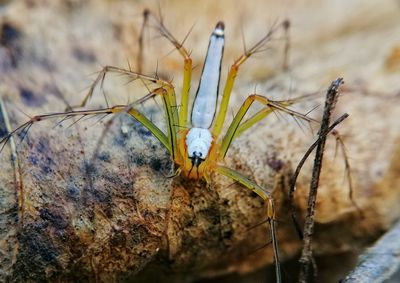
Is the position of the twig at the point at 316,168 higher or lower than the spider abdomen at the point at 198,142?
lower

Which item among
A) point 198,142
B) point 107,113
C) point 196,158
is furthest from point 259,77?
point 107,113

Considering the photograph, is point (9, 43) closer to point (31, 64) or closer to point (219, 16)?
point (31, 64)

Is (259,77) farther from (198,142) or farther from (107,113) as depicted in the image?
(107,113)

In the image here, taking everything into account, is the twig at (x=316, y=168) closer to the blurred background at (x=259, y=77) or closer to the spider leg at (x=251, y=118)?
the spider leg at (x=251, y=118)

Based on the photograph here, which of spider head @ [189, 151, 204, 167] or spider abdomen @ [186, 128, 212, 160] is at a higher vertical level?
spider abdomen @ [186, 128, 212, 160]

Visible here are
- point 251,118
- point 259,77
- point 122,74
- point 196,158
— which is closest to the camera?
point 196,158

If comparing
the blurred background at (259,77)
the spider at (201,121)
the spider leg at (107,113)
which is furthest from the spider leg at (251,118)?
the spider leg at (107,113)

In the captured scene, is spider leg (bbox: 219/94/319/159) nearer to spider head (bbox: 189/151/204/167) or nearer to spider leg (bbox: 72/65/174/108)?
spider head (bbox: 189/151/204/167)

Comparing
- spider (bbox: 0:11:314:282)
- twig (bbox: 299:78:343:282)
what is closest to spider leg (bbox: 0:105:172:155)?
spider (bbox: 0:11:314:282)
